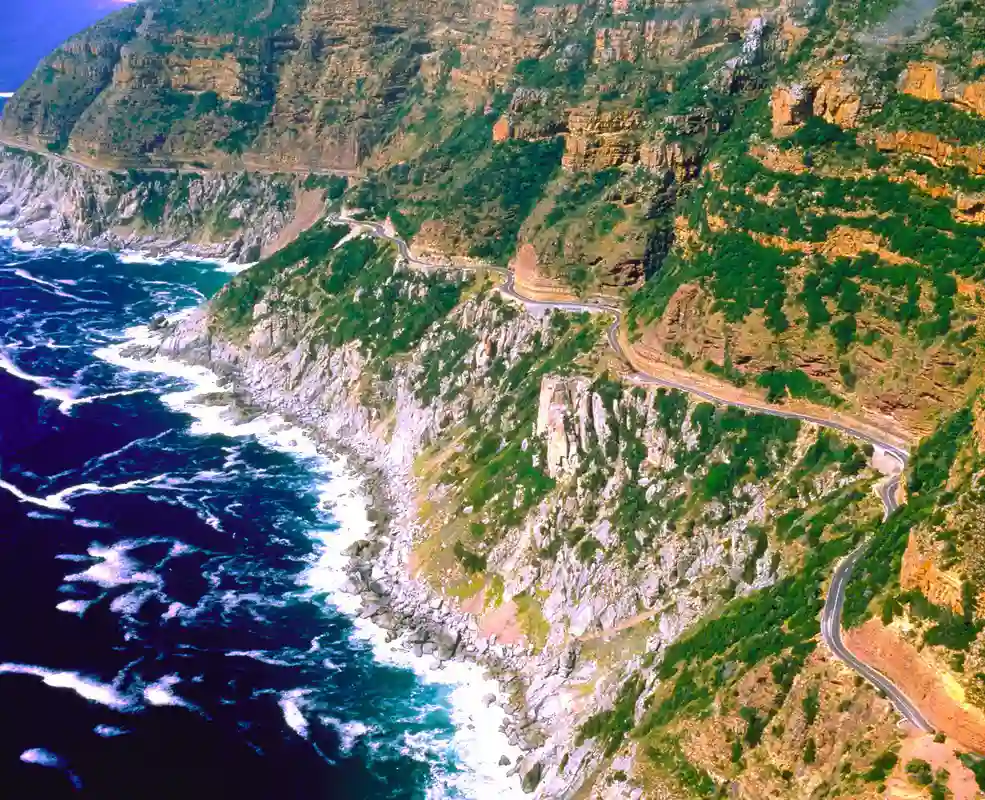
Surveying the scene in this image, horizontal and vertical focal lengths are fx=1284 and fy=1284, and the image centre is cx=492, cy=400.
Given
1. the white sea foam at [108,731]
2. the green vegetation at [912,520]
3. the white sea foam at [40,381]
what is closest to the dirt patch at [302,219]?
the white sea foam at [40,381]

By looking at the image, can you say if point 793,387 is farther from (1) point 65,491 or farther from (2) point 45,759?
(1) point 65,491

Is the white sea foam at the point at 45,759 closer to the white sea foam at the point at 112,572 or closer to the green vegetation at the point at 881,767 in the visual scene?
the white sea foam at the point at 112,572

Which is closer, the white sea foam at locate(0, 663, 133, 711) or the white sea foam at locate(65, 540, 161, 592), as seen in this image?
the white sea foam at locate(0, 663, 133, 711)

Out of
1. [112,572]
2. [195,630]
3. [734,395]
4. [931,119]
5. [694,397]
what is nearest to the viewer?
[931,119]

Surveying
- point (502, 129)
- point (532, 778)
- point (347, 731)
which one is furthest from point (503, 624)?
point (502, 129)

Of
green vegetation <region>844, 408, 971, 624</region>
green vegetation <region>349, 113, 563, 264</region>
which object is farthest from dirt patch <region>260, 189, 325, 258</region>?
green vegetation <region>844, 408, 971, 624</region>

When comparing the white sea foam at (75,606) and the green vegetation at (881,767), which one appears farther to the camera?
the white sea foam at (75,606)

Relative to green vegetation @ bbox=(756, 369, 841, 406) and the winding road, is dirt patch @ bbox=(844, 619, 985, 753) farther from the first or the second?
green vegetation @ bbox=(756, 369, 841, 406)
